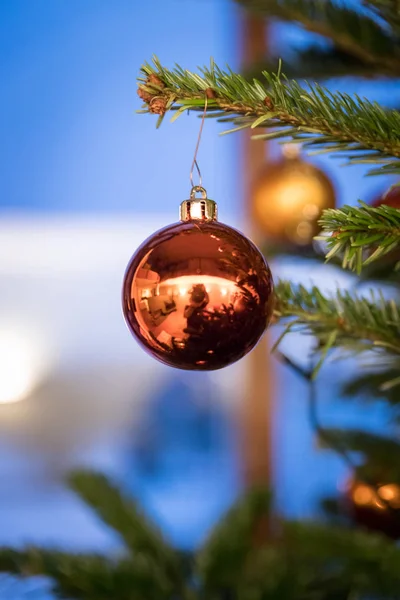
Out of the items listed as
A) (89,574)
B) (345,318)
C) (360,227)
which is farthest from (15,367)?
(360,227)

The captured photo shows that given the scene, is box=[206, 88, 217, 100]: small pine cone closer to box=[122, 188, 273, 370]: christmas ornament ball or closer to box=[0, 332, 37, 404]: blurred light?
box=[122, 188, 273, 370]: christmas ornament ball

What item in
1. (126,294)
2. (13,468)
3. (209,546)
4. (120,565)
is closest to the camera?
(126,294)

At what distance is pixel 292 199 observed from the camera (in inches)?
32.8

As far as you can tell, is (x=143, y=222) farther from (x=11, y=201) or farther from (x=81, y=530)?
(x=81, y=530)

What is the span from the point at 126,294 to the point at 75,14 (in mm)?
1417

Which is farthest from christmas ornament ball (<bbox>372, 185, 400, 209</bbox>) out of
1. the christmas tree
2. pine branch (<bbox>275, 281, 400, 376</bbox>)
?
pine branch (<bbox>275, 281, 400, 376</bbox>)

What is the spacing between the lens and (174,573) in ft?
2.62

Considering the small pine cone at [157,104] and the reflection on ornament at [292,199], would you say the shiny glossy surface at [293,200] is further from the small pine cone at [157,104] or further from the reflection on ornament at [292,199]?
the small pine cone at [157,104]

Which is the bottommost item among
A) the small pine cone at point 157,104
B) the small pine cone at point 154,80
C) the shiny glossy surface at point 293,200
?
the small pine cone at point 157,104

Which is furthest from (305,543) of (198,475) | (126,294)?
(198,475)

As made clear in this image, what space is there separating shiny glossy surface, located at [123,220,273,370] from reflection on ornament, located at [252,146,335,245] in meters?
0.41

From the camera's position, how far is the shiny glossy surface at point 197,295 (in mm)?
385

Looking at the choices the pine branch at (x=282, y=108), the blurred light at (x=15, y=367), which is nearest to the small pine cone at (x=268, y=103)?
the pine branch at (x=282, y=108)

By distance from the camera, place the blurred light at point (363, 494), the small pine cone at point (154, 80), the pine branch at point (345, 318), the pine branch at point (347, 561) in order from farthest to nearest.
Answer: the blurred light at point (363, 494) < the pine branch at point (347, 561) < the pine branch at point (345, 318) < the small pine cone at point (154, 80)
